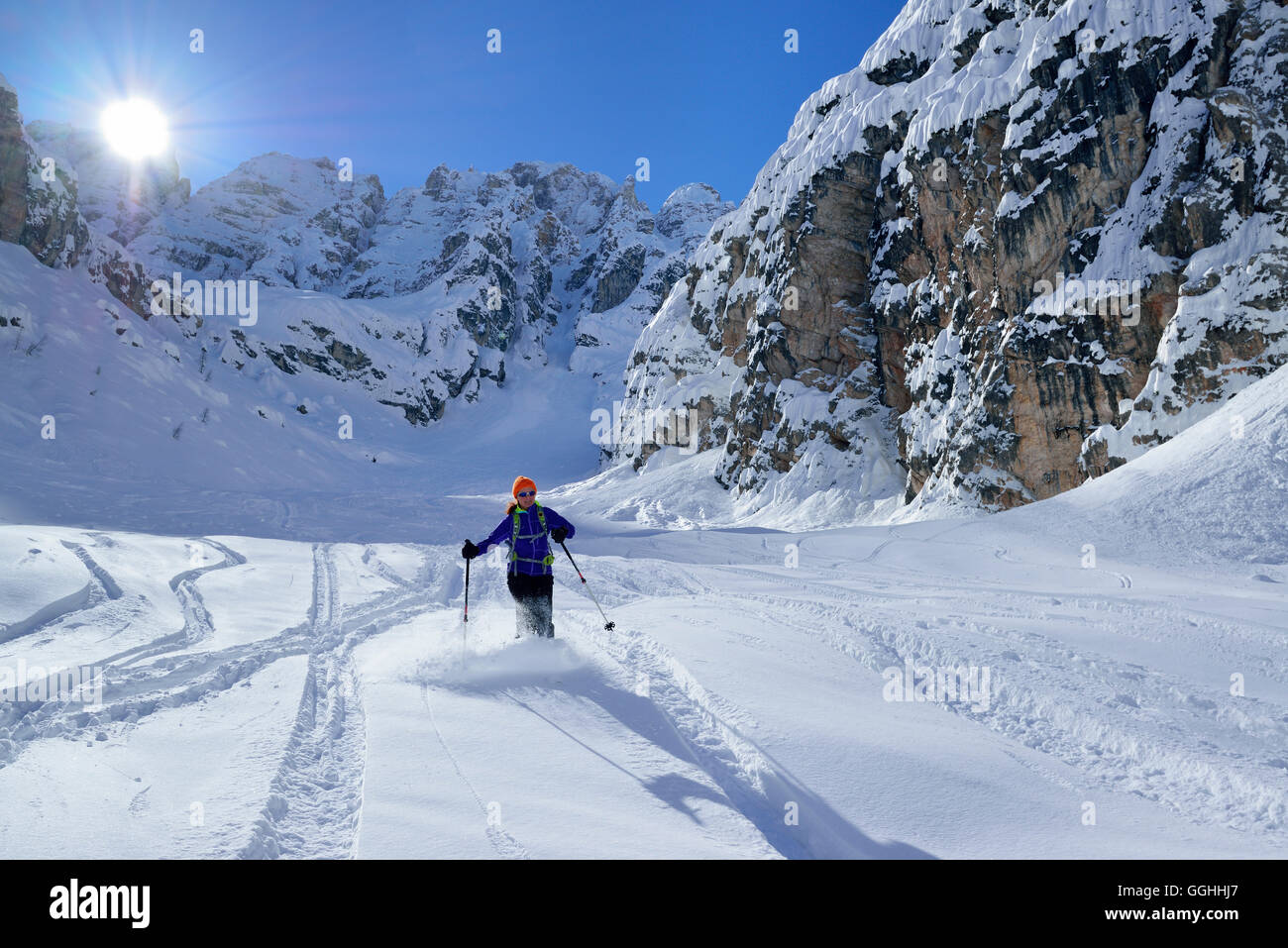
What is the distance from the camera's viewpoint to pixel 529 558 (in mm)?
6883

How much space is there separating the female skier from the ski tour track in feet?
1.83

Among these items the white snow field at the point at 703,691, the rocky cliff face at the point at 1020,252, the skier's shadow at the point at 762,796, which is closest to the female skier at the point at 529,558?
the white snow field at the point at 703,691

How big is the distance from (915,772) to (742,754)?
99 centimetres

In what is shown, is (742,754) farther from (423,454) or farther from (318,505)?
(423,454)

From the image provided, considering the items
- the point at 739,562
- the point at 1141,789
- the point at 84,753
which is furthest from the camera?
the point at 739,562

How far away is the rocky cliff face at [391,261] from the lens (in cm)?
6284

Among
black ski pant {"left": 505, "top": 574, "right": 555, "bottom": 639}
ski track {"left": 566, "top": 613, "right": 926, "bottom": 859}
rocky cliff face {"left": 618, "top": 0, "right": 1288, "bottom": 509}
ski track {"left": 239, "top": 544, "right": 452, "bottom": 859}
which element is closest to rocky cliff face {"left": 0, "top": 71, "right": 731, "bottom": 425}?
rocky cliff face {"left": 618, "top": 0, "right": 1288, "bottom": 509}

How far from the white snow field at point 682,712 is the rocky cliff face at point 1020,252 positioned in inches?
360

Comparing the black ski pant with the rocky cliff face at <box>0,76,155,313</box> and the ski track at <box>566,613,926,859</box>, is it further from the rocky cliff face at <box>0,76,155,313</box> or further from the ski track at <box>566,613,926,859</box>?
the rocky cliff face at <box>0,76,155,313</box>

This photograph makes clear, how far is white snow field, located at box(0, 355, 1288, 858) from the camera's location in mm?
2969

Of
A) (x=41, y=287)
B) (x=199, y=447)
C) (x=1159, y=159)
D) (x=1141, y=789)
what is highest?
(x=41, y=287)

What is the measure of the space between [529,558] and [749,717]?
338 centimetres

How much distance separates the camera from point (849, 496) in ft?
91.0

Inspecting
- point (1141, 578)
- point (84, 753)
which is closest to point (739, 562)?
point (1141, 578)
